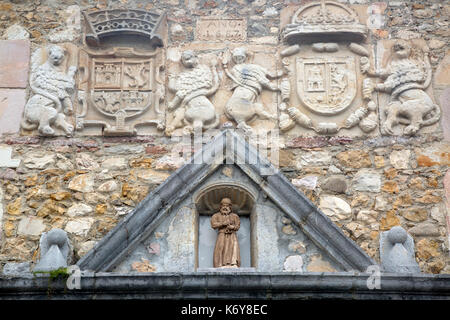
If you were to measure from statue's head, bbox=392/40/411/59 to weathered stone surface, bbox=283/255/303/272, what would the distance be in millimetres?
2447

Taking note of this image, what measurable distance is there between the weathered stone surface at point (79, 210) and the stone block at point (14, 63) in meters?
1.41

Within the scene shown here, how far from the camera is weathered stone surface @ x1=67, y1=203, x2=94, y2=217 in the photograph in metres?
8.25

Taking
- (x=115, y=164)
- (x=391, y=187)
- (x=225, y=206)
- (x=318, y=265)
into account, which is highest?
(x=115, y=164)

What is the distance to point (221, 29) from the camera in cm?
928

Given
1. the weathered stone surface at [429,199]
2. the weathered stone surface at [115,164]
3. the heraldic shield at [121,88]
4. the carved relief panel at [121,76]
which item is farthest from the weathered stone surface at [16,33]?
the weathered stone surface at [429,199]

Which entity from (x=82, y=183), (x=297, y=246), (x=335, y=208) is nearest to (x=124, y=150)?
(x=82, y=183)

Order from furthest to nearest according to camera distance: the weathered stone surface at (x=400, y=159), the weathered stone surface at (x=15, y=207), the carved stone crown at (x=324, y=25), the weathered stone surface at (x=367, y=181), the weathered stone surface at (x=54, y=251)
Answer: the carved stone crown at (x=324, y=25) → the weathered stone surface at (x=400, y=159) → the weathered stone surface at (x=367, y=181) → the weathered stone surface at (x=15, y=207) → the weathered stone surface at (x=54, y=251)

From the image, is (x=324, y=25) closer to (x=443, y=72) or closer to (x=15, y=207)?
(x=443, y=72)

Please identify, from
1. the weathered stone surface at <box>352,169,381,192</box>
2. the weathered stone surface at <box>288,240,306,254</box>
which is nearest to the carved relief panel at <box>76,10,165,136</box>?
the weathered stone surface at <box>288,240,306,254</box>

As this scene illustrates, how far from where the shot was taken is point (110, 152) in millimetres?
8617

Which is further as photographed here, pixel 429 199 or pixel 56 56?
pixel 56 56

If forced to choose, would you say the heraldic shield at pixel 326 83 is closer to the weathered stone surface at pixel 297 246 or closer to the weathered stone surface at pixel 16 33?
the weathered stone surface at pixel 297 246

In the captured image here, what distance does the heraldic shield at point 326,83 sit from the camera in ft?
28.8

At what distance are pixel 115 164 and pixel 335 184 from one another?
200 cm
